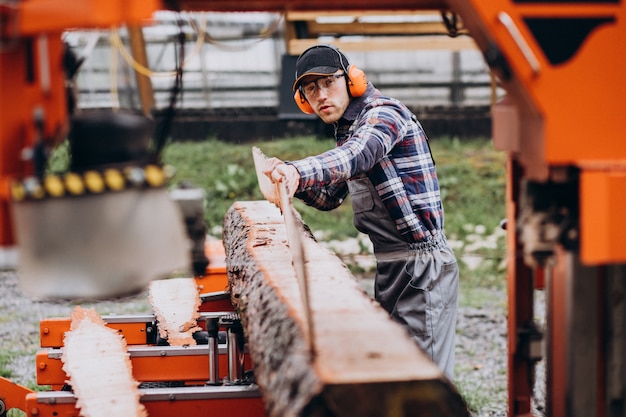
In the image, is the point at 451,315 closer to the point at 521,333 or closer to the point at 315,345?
the point at 521,333

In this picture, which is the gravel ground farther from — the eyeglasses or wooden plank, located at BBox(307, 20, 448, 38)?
wooden plank, located at BBox(307, 20, 448, 38)

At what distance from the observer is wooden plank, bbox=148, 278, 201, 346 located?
4449 millimetres

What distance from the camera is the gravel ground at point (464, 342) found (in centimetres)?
533

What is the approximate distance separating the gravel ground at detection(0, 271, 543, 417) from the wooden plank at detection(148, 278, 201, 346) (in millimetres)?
187

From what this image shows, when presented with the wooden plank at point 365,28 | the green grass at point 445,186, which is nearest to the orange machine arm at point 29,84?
the green grass at point 445,186

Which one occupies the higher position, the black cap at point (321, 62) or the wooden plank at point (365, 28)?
the wooden plank at point (365, 28)

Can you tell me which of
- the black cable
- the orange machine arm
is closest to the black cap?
the black cable

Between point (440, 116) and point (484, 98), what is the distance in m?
0.76

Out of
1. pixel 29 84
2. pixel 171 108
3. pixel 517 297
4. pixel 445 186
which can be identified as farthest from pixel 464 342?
pixel 29 84

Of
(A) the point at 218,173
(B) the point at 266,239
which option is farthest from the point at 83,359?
(A) the point at 218,173

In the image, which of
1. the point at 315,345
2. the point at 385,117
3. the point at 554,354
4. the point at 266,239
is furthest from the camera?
the point at 266,239

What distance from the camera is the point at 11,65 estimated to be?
83.7 inches

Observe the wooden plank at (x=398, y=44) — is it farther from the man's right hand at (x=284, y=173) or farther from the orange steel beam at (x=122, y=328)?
the man's right hand at (x=284, y=173)

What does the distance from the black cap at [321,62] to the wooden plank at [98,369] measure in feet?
5.01
